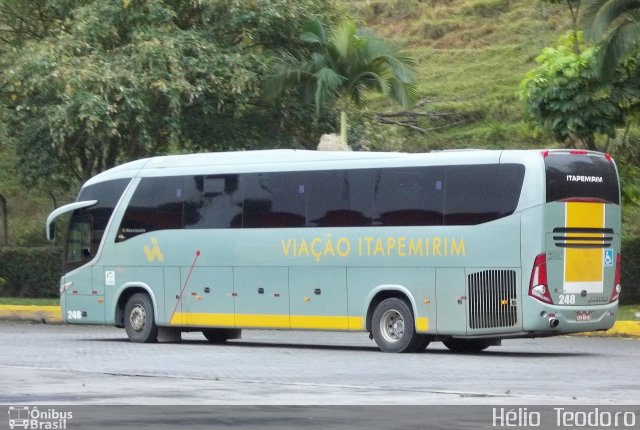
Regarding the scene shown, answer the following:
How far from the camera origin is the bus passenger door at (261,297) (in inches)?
896

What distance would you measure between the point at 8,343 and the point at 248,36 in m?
12.8

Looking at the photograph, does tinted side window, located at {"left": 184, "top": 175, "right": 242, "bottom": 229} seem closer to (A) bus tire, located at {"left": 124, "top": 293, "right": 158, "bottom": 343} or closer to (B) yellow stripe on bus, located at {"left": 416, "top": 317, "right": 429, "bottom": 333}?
(A) bus tire, located at {"left": 124, "top": 293, "right": 158, "bottom": 343}

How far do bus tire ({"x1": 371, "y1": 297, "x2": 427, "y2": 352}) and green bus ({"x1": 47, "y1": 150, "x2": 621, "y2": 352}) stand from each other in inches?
0.9

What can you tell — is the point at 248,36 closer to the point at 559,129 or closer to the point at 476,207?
the point at 559,129

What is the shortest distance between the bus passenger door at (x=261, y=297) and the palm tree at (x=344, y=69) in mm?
9500

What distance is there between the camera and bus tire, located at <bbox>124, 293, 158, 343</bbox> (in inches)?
960

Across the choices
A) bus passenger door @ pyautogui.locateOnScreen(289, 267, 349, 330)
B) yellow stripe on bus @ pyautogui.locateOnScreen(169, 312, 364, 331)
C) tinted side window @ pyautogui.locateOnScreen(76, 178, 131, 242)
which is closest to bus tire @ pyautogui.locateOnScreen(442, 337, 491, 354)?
yellow stripe on bus @ pyautogui.locateOnScreen(169, 312, 364, 331)

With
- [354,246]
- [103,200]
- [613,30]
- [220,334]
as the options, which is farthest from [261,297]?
[613,30]

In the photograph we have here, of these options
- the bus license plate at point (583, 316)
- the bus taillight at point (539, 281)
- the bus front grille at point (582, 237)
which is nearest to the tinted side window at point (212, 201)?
the bus taillight at point (539, 281)

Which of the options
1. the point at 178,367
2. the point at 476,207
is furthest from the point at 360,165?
the point at 178,367

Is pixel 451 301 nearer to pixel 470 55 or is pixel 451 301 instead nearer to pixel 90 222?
pixel 90 222

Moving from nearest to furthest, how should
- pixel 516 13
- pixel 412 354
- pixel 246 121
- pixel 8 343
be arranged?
pixel 412 354 < pixel 8 343 < pixel 246 121 < pixel 516 13

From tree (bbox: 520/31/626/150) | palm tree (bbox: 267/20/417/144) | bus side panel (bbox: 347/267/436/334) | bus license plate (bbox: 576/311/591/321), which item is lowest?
bus license plate (bbox: 576/311/591/321)

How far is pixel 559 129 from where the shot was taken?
32.6 meters
